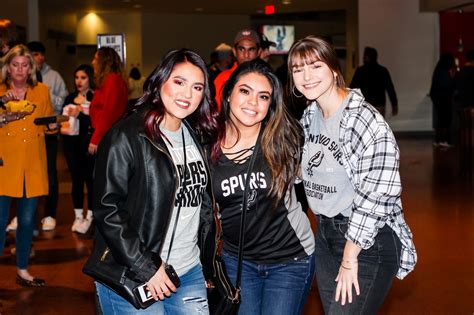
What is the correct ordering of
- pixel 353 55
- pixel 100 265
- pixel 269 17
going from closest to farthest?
pixel 100 265 → pixel 353 55 → pixel 269 17

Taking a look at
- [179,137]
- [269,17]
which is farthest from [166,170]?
[269,17]

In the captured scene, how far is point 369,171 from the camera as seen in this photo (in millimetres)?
3191

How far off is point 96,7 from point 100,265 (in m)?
22.3

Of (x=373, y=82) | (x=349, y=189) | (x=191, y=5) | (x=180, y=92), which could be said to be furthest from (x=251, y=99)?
(x=191, y=5)

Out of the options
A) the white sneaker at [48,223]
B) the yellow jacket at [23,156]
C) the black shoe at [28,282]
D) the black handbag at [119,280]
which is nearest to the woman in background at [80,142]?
the white sneaker at [48,223]

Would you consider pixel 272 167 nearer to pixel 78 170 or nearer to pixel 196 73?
pixel 196 73

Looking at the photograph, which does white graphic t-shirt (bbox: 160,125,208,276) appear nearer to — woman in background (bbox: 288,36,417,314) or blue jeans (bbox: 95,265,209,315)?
blue jeans (bbox: 95,265,209,315)

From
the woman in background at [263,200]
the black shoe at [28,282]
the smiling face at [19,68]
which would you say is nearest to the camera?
the woman in background at [263,200]

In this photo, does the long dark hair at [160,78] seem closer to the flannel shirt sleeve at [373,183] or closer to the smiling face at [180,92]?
the smiling face at [180,92]

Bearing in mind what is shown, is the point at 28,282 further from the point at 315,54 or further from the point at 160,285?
the point at 315,54

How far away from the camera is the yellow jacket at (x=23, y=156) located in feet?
20.0

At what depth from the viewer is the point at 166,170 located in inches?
123

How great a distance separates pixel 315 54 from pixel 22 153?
3364 millimetres

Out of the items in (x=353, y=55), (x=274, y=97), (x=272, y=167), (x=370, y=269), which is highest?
(x=353, y=55)
